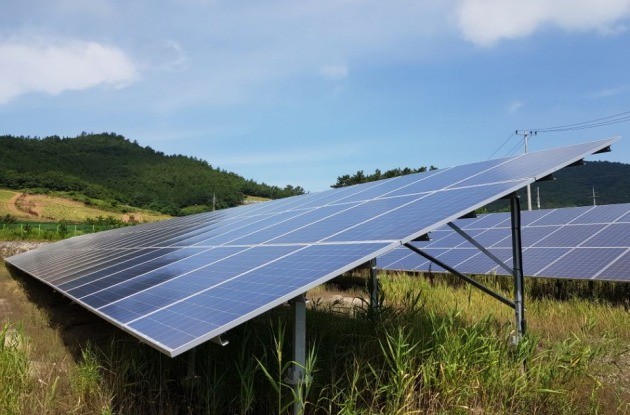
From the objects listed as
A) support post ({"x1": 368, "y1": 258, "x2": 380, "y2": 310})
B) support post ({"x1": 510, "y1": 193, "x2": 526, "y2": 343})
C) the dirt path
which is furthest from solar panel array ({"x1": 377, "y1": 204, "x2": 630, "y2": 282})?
the dirt path

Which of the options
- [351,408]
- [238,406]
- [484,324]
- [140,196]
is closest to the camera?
[351,408]

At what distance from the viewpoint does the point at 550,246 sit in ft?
46.1

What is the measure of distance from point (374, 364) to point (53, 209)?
80197 mm

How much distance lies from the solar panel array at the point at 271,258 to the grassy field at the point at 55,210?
67180 millimetres

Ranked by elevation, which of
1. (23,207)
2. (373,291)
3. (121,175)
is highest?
(121,175)

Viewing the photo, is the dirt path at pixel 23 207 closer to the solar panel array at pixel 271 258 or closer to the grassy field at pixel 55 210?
the grassy field at pixel 55 210

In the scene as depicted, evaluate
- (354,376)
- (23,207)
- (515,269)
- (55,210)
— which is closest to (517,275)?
(515,269)

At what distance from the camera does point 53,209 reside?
74.9 m

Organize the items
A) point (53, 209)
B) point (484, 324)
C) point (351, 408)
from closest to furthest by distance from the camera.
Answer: point (351, 408) → point (484, 324) → point (53, 209)

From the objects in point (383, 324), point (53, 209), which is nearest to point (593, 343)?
point (383, 324)

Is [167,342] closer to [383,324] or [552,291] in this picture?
[383,324]

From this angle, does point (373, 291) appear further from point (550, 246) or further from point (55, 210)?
point (55, 210)

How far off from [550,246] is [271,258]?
10956 mm

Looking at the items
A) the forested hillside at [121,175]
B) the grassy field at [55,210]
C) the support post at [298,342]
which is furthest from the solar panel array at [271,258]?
the forested hillside at [121,175]
